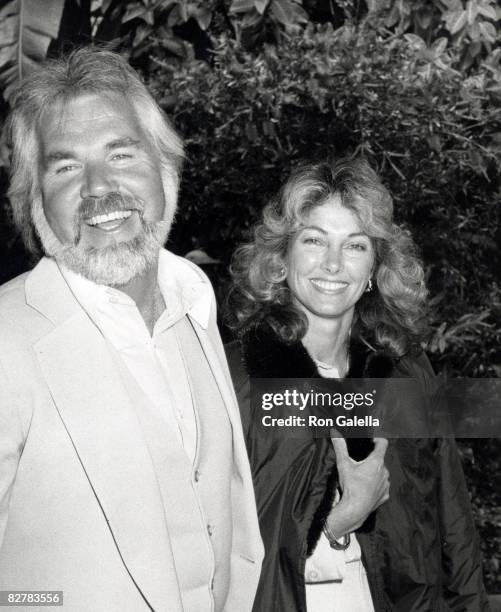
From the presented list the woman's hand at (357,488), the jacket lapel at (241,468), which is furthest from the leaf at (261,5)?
the woman's hand at (357,488)

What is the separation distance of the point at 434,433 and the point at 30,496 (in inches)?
51.0

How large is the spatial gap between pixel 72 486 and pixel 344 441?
90 cm

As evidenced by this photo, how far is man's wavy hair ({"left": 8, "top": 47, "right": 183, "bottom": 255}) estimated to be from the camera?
7.48 ft

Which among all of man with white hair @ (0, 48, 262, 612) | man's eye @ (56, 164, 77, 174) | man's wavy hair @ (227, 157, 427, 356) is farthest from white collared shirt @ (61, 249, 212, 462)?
man's wavy hair @ (227, 157, 427, 356)

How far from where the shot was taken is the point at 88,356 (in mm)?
2029

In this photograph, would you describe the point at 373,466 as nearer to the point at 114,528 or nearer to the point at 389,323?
the point at 389,323

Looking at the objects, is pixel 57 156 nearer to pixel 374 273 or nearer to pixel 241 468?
pixel 241 468

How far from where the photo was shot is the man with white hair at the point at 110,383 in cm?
192

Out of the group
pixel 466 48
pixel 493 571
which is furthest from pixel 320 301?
pixel 493 571

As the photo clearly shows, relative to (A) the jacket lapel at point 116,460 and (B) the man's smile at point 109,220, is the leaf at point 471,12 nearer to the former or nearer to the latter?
(B) the man's smile at point 109,220

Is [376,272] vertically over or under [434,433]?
over

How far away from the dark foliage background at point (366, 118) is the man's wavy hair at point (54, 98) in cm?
74

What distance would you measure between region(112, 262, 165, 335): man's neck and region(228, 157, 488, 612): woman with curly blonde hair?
351 mm

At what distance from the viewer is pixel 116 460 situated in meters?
1.95
